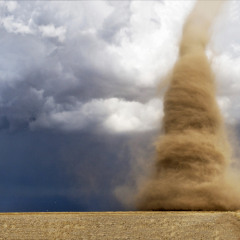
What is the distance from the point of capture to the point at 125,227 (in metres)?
29.6

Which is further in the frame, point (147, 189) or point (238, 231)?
point (147, 189)

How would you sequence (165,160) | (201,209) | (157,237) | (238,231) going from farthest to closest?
(165,160) → (201,209) → (238,231) → (157,237)

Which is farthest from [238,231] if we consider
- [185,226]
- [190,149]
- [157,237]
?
[190,149]

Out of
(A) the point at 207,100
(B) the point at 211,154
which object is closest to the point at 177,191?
(B) the point at 211,154

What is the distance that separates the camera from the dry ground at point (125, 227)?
26828mm

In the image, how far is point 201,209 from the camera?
45.7m

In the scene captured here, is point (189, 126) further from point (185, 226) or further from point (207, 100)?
point (185, 226)

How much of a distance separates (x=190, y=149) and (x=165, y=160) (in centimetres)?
365

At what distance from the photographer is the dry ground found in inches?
1056

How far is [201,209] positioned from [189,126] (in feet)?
33.9

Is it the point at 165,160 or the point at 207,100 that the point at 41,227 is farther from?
the point at 207,100

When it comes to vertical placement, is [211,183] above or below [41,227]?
above

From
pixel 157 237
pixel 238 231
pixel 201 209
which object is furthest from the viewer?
pixel 201 209

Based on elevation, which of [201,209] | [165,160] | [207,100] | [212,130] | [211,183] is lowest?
[201,209]
